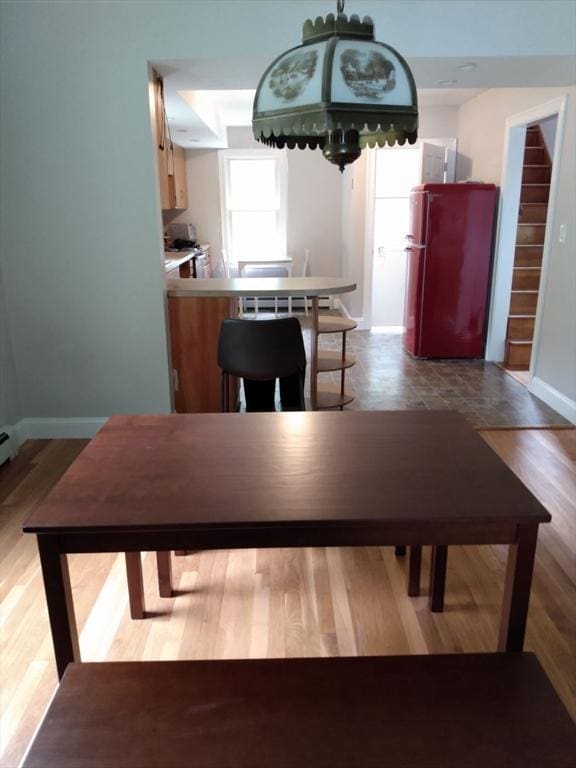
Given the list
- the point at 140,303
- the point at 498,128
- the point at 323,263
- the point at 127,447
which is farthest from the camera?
the point at 323,263

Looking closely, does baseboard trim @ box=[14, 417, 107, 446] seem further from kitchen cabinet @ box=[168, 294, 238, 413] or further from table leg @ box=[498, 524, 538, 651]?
table leg @ box=[498, 524, 538, 651]

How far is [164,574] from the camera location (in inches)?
82.3

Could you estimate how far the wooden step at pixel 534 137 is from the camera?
17.9 feet

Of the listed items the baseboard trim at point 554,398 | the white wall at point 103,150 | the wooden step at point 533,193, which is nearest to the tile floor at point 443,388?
the baseboard trim at point 554,398

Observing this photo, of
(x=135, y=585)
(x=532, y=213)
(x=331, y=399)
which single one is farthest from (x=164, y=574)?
(x=532, y=213)

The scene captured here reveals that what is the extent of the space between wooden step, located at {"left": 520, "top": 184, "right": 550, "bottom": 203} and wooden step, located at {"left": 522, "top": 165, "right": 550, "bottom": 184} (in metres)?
0.12

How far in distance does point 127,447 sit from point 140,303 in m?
1.90

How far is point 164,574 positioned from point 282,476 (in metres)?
0.95

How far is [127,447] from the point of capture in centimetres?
159

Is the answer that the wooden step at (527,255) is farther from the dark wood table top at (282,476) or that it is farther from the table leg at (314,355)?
the dark wood table top at (282,476)

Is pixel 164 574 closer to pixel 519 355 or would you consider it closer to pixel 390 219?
pixel 519 355

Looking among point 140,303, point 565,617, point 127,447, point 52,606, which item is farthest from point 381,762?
point 140,303

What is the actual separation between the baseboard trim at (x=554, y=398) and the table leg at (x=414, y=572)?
7.09ft

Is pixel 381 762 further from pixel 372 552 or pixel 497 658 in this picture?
pixel 372 552
